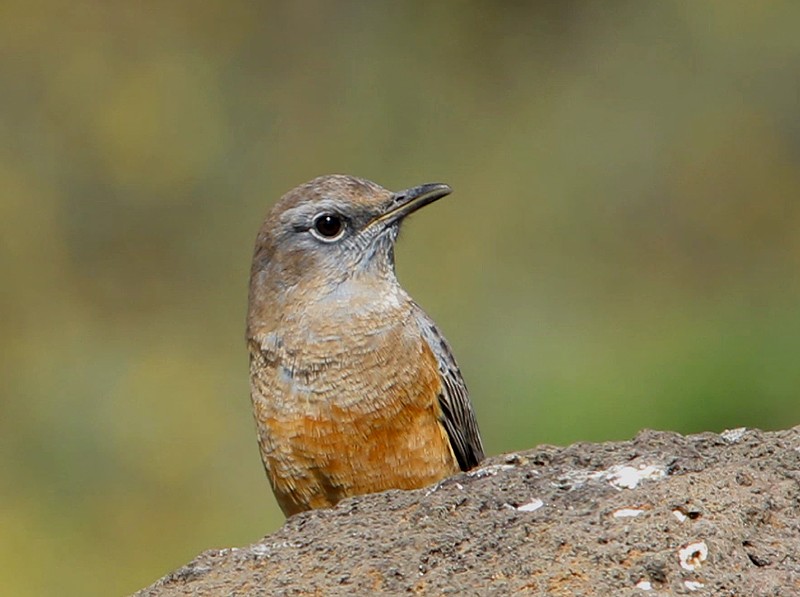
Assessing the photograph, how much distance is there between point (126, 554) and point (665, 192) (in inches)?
231

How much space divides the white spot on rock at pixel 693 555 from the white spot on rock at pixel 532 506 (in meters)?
0.66

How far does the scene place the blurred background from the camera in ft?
45.6

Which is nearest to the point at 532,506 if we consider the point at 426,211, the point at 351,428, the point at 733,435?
the point at 733,435

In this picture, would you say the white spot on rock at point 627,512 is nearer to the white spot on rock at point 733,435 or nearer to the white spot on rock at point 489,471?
the white spot on rock at point 489,471

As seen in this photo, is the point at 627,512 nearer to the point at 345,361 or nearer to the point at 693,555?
the point at 693,555

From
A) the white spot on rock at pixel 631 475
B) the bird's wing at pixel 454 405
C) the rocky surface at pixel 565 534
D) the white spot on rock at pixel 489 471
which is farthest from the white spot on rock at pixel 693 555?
the bird's wing at pixel 454 405

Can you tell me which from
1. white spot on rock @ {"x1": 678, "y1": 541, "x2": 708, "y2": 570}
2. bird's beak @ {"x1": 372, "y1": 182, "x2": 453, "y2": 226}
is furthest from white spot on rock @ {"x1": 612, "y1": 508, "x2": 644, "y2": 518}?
bird's beak @ {"x1": 372, "y1": 182, "x2": 453, "y2": 226}

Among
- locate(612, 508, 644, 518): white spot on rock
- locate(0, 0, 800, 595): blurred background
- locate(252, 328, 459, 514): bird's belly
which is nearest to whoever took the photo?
locate(612, 508, 644, 518): white spot on rock

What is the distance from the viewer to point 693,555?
5.26 m

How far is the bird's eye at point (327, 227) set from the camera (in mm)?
8461

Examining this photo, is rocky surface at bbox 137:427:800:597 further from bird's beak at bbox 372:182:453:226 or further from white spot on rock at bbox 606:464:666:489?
bird's beak at bbox 372:182:453:226

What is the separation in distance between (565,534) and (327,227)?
331 centimetres

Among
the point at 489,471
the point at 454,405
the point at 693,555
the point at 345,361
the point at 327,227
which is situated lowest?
the point at 693,555

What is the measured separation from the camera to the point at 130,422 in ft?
45.7
